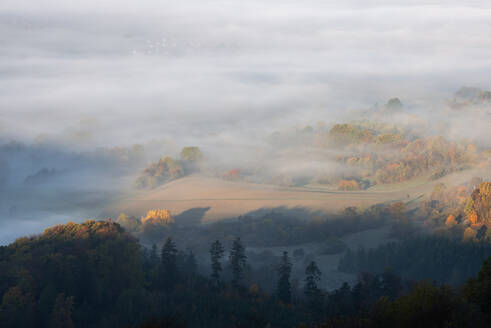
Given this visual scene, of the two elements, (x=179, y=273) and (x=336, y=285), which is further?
(x=336, y=285)

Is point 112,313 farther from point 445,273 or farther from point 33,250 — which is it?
point 445,273

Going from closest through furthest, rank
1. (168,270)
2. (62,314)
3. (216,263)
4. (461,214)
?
(62,314) → (216,263) → (168,270) → (461,214)

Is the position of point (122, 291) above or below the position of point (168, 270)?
below

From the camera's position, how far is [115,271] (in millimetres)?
83500

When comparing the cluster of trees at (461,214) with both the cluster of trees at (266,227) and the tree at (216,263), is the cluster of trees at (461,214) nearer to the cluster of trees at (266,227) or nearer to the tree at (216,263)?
the cluster of trees at (266,227)

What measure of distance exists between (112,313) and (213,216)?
122 metres

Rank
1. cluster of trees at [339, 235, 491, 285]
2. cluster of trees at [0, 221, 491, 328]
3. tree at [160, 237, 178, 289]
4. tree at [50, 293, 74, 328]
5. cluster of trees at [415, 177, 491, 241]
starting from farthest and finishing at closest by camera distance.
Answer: cluster of trees at [415, 177, 491, 241]
cluster of trees at [339, 235, 491, 285]
tree at [160, 237, 178, 289]
cluster of trees at [0, 221, 491, 328]
tree at [50, 293, 74, 328]

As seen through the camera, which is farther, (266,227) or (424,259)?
(266,227)

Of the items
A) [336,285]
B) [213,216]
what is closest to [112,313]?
[336,285]

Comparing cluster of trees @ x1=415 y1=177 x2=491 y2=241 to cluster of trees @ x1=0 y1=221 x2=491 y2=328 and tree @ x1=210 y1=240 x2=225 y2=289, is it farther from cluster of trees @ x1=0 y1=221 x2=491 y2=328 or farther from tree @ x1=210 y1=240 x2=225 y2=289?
tree @ x1=210 y1=240 x2=225 y2=289

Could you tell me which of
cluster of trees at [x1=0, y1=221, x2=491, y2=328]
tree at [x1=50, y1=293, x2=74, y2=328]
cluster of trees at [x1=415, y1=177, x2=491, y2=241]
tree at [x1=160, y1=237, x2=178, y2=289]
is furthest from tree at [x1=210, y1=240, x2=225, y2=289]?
cluster of trees at [x1=415, y1=177, x2=491, y2=241]

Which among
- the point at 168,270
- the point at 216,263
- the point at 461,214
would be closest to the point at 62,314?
the point at 168,270

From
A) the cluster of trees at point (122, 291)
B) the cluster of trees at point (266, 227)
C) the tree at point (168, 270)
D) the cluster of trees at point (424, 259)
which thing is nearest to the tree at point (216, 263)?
the cluster of trees at point (122, 291)

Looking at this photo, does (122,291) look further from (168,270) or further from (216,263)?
(216,263)
